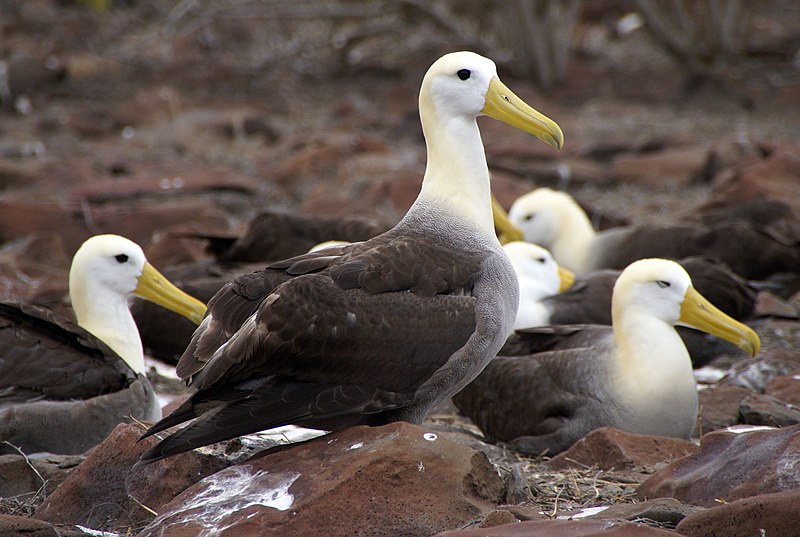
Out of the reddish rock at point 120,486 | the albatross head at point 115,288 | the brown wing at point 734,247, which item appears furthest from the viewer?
the brown wing at point 734,247

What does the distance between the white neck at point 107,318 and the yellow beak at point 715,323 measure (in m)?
2.54

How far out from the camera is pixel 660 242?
780cm

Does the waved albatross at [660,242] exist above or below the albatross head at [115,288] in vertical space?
below

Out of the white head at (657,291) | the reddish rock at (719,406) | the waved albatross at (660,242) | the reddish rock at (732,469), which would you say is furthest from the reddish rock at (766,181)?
the reddish rock at (732,469)

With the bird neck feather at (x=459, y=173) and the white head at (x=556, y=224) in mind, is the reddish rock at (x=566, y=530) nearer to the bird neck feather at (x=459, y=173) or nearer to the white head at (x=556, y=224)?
the bird neck feather at (x=459, y=173)

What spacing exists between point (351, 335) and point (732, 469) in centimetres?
125

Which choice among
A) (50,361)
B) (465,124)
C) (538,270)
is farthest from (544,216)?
(50,361)

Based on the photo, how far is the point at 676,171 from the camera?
11.3m

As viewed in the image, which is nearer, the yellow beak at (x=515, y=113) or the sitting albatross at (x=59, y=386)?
the yellow beak at (x=515, y=113)

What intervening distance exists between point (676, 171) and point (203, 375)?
8498 millimetres

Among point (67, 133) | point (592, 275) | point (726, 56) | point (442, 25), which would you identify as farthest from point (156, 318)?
point (726, 56)

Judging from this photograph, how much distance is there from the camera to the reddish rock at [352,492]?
10.8ft

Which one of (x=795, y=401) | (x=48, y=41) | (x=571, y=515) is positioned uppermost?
(x=48, y=41)

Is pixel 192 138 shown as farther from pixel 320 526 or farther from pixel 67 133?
pixel 320 526
